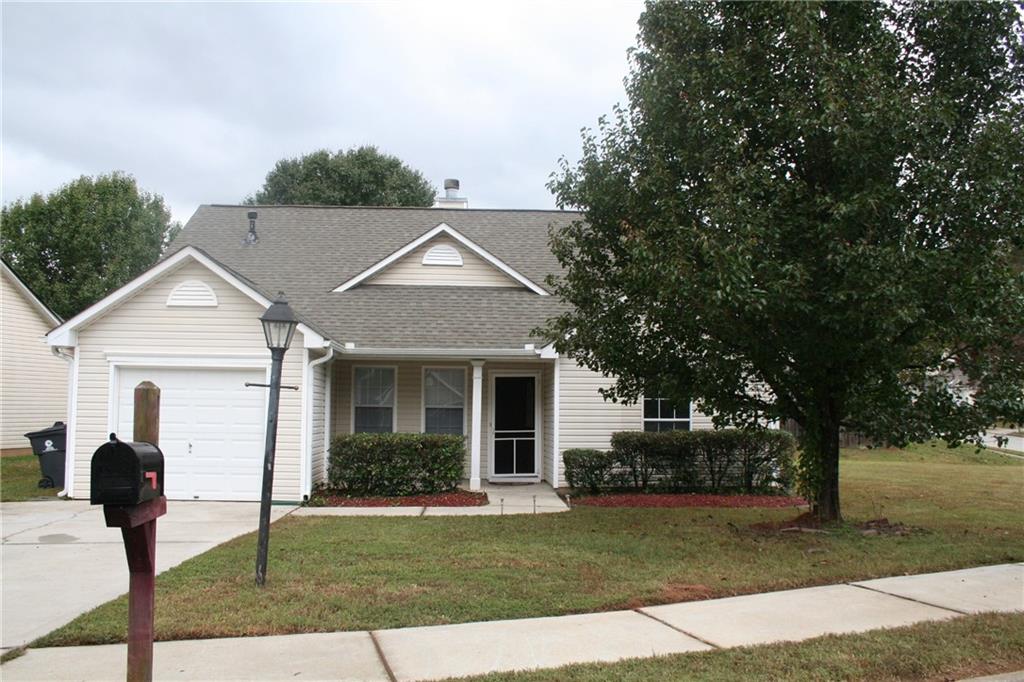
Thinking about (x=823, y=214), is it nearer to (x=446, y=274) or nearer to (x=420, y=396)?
(x=420, y=396)

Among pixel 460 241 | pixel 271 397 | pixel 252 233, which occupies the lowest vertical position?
pixel 271 397

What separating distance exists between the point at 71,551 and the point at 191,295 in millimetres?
5411

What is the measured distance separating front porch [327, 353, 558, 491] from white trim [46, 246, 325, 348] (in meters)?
2.83

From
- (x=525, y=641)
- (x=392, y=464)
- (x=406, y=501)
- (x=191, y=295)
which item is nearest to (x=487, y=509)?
(x=406, y=501)

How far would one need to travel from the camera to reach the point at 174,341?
537 inches

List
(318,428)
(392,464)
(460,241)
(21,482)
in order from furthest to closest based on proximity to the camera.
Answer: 1. (460,241)
2. (21,482)
3. (318,428)
4. (392,464)

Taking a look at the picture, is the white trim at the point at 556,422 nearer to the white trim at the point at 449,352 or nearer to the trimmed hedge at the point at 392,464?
the white trim at the point at 449,352

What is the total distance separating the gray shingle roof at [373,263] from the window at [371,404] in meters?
1.22

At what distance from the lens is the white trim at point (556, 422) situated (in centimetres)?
1521

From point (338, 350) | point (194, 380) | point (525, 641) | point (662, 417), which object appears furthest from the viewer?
point (662, 417)

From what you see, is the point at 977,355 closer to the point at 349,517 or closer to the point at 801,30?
the point at 801,30

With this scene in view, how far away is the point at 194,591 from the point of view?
282 inches

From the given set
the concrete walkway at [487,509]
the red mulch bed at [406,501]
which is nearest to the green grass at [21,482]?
the red mulch bed at [406,501]

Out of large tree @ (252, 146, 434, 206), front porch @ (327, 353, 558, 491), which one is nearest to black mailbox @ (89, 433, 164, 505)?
front porch @ (327, 353, 558, 491)
